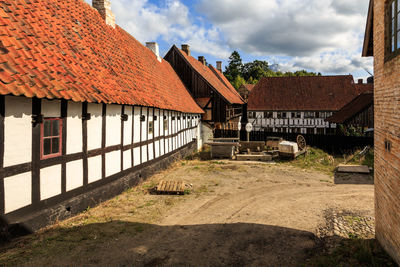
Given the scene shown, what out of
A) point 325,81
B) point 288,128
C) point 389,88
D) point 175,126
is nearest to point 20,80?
point 389,88

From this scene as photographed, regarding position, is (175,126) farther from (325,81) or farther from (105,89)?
(325,81)

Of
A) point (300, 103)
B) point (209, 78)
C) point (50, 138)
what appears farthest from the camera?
point (300, 103)

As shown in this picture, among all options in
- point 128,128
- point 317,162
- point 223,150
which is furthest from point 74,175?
point 317,162

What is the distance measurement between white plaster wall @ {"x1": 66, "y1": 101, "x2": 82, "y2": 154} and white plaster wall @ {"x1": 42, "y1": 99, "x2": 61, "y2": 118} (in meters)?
0.34

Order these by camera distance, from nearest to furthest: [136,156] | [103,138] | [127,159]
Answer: [103,138] → [127,159] → [136,156]

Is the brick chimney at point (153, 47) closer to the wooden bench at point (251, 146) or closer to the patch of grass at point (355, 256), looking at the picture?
the wooden bench at point (251, 146)

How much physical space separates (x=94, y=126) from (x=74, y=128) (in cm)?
83

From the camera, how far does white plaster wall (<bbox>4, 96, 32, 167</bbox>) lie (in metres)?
5.17

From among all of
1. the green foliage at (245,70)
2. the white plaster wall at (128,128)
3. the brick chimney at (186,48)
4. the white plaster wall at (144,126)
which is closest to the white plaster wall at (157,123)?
the white plaster wall at (144,126)

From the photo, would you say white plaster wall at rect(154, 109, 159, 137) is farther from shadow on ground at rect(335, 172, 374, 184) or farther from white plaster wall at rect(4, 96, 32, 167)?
shadow on ground at rect(335, 172, 374, 184)

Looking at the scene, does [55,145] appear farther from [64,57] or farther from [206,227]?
[206,227]

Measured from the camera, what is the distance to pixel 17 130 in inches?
211

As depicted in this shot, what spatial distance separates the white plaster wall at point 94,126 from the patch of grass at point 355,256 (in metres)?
6.32

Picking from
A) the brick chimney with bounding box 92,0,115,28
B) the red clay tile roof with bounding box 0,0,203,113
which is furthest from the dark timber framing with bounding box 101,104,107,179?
the brick chimney with bounding box 92,0,115,28
